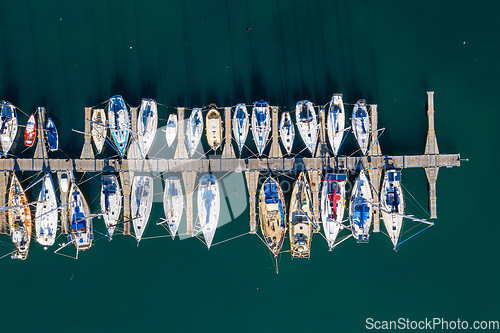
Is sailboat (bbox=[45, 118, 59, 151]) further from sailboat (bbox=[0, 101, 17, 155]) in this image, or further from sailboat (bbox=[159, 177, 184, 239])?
sailboat (bbox=[159, 177, 184, 239])

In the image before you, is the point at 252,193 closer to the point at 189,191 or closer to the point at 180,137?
the point at 189,191

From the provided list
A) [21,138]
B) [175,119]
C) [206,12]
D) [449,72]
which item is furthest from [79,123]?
[449,72]

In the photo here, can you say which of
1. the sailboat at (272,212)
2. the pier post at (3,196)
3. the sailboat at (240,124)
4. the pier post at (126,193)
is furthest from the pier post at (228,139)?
the pier post at (3,196)

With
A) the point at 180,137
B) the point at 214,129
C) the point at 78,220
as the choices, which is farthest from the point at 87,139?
the point at 214,129

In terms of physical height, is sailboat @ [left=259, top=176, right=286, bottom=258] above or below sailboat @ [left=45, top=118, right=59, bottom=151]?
below

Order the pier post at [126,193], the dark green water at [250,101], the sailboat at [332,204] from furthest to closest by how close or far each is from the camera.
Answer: the dark green water at [250,101] → the pier post at [126,193] → the sailboat at [332,204]

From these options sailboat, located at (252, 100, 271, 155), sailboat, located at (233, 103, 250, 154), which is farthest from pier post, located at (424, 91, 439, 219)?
sailboat, located at (233, 103, 250, 154)

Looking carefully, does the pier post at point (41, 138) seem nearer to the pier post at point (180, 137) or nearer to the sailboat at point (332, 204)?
the pier post at point (180, 137)
